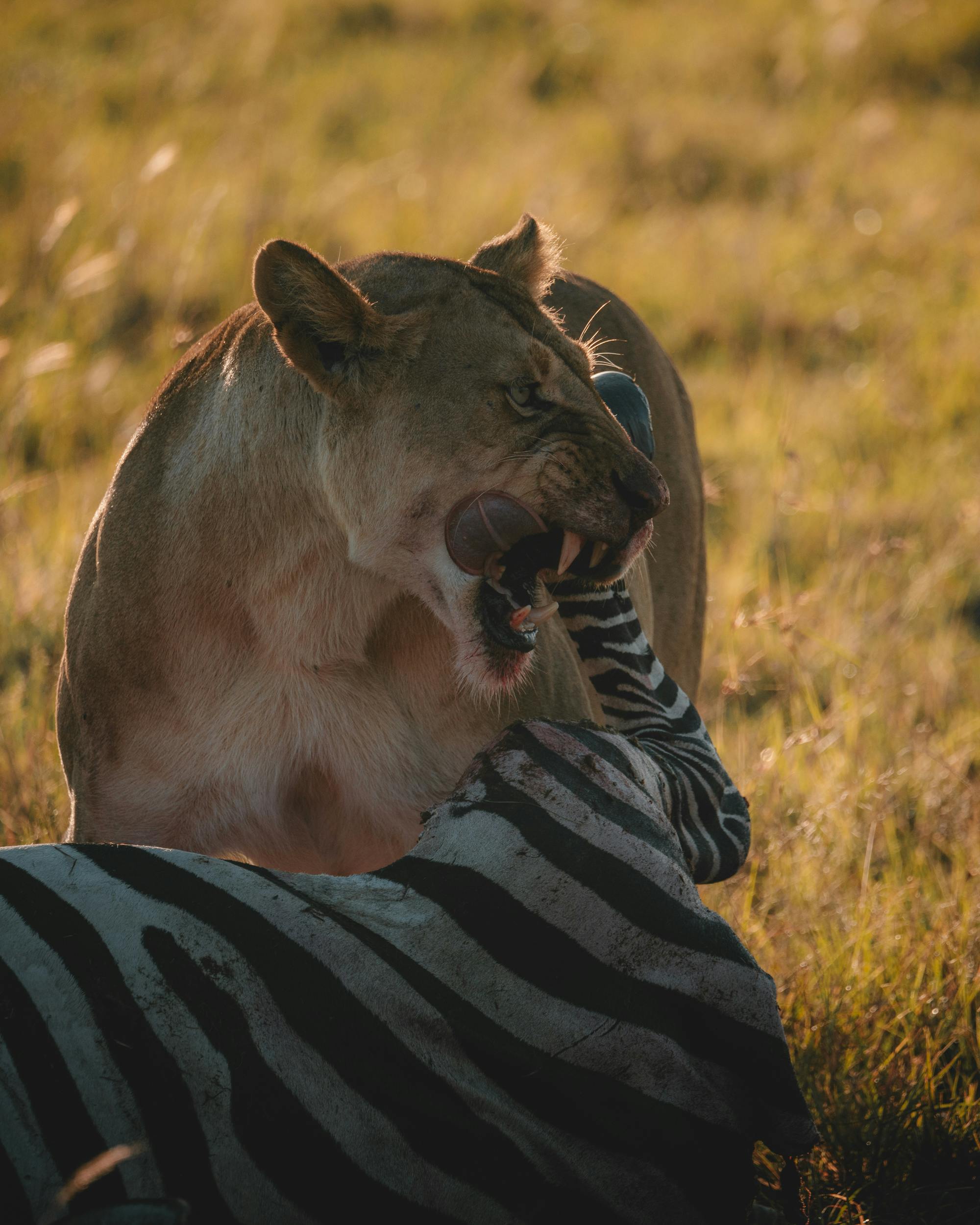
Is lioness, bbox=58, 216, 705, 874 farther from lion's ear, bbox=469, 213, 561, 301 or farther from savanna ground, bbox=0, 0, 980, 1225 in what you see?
savanna ground, bbox=0, 0, 980, 1225

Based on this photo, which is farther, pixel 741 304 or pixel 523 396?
pixel 741 304

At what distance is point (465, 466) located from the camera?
215 centimetres

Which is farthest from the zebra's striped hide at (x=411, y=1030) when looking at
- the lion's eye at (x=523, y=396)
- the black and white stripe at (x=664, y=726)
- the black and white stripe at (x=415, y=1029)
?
the lion's eye at (x=523, y=396)

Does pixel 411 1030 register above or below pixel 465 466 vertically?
below

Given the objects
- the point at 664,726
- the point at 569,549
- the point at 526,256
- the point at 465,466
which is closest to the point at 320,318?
the point at 465,466

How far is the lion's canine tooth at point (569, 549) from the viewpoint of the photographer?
214 cm

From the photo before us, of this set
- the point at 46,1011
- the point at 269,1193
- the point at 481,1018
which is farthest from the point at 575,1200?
the point at 46,1011

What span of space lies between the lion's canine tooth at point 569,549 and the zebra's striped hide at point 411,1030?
64 cm

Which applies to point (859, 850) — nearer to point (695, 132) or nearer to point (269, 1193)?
point (269, 1193)

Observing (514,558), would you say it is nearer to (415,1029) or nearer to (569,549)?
(569,549)

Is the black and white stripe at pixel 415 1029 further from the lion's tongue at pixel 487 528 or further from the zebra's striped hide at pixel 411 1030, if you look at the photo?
the lion's tongue at pixel 487 528

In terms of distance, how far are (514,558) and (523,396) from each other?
27 centimetres

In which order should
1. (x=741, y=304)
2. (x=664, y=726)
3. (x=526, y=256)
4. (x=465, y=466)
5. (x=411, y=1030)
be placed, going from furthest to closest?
1. (x=741, y=304)
2. (x=526, y=256)
3. (x=465, y=466)
4. (x=664, y=726)
5. (x=411, y=1030)

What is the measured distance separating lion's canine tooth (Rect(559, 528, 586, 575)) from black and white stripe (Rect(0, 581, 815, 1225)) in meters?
0.62
